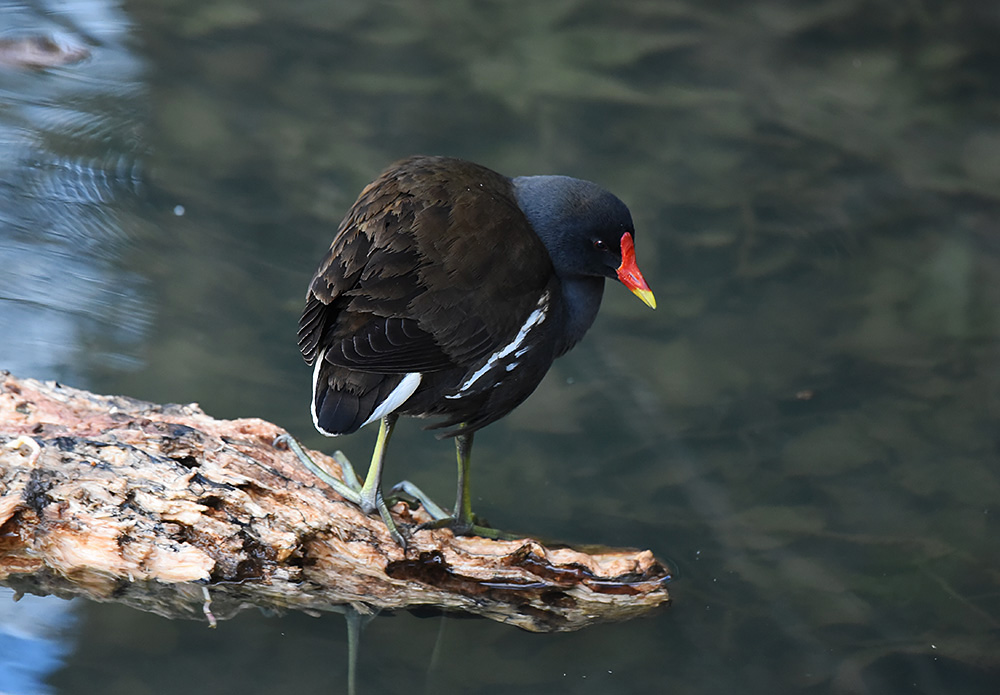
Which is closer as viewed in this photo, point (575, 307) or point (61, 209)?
point (575, 307)

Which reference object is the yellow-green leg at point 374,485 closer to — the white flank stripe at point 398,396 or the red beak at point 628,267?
the white flank stripe at point 398,396

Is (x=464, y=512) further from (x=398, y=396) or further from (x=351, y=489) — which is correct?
(x=398, y=396)

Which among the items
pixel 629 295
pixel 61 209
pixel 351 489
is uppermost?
pixel 61 209

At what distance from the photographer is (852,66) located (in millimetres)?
5316

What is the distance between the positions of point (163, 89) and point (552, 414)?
2668mm

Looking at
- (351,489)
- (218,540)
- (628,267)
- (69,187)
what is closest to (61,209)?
(69,187)

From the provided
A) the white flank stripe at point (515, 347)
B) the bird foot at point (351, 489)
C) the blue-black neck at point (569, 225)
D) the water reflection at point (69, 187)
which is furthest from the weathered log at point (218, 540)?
the water reflection at point (69, 187)

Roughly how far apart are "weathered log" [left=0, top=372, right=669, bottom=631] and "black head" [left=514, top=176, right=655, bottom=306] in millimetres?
701

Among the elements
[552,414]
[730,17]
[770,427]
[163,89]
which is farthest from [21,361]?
[730,17]

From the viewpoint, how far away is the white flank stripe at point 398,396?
2.30m

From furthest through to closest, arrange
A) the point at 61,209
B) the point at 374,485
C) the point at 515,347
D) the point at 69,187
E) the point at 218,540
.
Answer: the point at 69,187
the point at 61,209
the point at 374,485
the point at 515,347
the point at 218,540

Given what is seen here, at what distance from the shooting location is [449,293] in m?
2.31

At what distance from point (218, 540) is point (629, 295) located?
7.58ft

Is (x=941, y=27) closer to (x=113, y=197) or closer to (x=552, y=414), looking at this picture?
(x=552, y=414)
